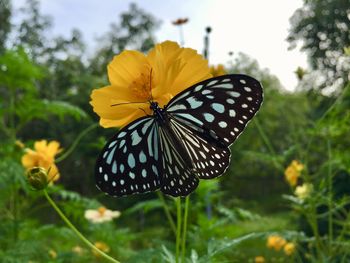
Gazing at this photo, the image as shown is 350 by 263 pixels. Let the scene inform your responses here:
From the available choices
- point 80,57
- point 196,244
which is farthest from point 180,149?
point 80,57

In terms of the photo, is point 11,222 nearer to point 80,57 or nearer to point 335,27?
point 335,27

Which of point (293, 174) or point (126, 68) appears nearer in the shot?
point (126, 68)

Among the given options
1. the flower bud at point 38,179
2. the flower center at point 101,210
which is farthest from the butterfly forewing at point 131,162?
the flower center at point 101,210

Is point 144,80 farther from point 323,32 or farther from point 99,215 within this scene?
point 323,32

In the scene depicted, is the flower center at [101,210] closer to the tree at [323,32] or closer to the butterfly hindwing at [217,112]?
the butterfly hindwing at [217,112]

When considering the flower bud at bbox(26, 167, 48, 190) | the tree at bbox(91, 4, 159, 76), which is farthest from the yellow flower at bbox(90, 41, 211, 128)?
the tree at bbox(91, 4, 159, 76)

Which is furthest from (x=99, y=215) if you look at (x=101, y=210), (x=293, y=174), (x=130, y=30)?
(x=130, y=30)

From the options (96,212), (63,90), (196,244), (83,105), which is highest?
(63,90)
